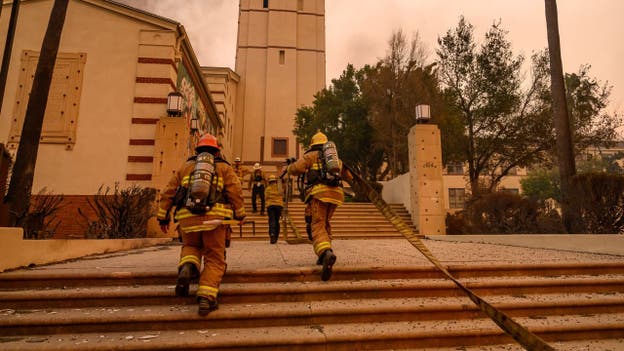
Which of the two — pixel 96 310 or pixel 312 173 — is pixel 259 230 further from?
pixel 96 310

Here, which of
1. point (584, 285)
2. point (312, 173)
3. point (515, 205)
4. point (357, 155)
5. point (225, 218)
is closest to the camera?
point (225, 218)

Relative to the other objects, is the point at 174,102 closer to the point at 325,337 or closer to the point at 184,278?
the point at 184,278

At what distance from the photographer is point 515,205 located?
11.0 m

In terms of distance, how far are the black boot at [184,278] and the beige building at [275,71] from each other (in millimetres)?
27793

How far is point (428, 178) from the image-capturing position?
39.4 ft

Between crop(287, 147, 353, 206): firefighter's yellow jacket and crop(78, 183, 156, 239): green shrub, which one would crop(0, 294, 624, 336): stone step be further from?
crop(78, 183, 156, 239): green shrub

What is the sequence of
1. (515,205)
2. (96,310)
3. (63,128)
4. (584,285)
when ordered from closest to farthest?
(96,310) → (584,285) → (515,205) → (63,128)

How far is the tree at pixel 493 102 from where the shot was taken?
17.9 meters

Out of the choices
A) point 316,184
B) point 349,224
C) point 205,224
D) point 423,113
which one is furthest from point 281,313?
point 349,224

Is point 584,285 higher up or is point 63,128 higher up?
point 63,128

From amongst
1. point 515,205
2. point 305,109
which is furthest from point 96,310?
point 305,109

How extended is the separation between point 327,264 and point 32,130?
24.3 ft

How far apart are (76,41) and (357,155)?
710 inches

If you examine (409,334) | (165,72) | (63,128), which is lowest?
(409,334)
